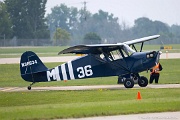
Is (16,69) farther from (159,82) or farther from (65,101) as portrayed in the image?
(65,101)

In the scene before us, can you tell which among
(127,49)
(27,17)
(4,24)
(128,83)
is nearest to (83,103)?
(128,83)

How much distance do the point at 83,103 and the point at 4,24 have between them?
289 ft

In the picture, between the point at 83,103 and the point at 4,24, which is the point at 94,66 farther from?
the point at 4,24

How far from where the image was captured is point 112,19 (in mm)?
189875

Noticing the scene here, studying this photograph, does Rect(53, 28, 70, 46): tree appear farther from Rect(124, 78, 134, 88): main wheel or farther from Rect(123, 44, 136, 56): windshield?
Rect(124, 78, 134, 88): main wheel

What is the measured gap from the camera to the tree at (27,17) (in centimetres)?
11338

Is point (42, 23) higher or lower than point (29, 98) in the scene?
higher

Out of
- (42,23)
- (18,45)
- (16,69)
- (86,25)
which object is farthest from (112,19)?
(16,69)

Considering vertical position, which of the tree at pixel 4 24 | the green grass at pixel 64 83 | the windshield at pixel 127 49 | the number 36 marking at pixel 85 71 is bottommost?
the green grass at pixel 64 83

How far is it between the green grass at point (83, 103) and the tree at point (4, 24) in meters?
81.4

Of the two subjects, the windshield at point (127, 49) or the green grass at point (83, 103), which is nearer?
the green grass at point (83, 103)

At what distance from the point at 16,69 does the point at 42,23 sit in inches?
3017

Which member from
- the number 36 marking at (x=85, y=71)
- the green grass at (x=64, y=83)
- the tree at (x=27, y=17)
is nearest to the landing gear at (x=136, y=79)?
the number 36 marking at (x=85, y=71)

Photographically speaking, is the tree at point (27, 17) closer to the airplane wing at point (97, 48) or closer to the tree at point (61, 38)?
the tree at point (61, 38)
